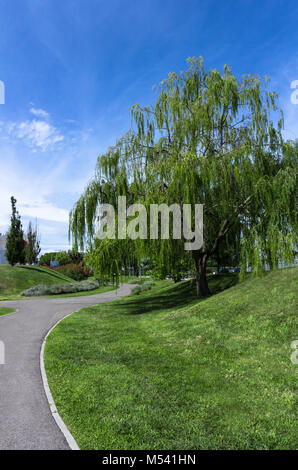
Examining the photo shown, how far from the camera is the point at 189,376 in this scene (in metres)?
6.71

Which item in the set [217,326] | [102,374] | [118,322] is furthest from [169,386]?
[118,322]

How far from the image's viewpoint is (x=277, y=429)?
15.1 ft

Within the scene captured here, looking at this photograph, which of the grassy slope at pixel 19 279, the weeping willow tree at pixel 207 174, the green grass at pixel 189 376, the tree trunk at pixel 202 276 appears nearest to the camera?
the green grass at pixel 189 376

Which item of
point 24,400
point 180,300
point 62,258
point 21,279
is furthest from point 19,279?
point 24,400

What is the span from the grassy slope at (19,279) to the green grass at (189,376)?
20230mm

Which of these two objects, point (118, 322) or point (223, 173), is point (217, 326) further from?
point (223, 173)

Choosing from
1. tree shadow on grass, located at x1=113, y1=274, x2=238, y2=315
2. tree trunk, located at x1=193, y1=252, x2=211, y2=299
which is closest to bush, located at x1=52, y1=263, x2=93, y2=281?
tree shadow on grass, located at x1=113, y1=274, x2=238, y2=315

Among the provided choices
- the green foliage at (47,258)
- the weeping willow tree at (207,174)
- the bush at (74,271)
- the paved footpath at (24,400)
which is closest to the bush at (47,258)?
the green foliage at (47,258)

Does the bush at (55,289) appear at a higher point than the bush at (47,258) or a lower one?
lower

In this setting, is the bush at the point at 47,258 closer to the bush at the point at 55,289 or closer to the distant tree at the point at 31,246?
the distant tree at the point at 31,246

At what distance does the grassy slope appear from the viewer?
30.1m

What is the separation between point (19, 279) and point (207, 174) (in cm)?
2647

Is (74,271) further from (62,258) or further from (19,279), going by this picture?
(19,279)

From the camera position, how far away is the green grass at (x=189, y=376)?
178 inches
